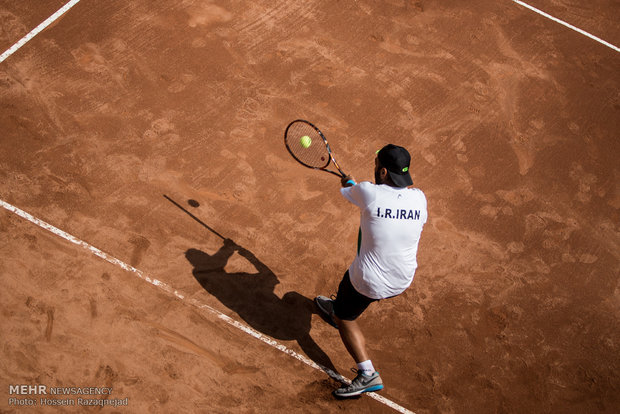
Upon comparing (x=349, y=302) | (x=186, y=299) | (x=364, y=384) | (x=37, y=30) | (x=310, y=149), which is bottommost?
(x=364, y=384)

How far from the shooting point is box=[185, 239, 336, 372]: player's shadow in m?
5.98

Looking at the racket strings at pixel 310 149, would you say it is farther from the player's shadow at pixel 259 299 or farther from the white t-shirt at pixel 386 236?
the white t-shirt at pixel 386 236

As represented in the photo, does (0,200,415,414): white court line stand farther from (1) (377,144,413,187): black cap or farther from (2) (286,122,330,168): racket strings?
(1) (377,144,413,187): black cap

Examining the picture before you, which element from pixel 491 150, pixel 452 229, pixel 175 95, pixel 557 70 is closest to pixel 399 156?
pixel 452 229

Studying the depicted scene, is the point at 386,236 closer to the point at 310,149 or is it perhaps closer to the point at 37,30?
the point at 310,149

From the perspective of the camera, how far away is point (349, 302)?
5.31 meters

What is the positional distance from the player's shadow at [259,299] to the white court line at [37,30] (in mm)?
4534

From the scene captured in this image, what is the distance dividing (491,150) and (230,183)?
411cm

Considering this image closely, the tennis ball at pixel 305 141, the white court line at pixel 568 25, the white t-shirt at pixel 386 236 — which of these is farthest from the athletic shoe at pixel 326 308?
the white court line at pixel 568 25

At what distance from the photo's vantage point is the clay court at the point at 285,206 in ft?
18.6

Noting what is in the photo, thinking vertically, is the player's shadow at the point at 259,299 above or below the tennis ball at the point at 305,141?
below

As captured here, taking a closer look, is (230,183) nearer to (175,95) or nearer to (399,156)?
(175,95)

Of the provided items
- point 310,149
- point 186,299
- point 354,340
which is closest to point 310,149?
point 310,149

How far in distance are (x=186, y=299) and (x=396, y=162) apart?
9.67ft
